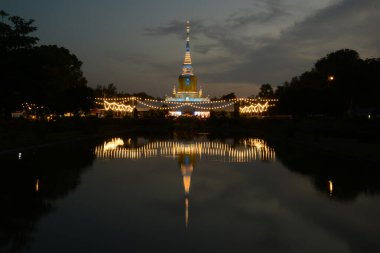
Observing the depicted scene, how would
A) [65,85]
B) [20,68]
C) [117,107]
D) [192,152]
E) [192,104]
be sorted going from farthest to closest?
[192,104] → [117,107] → [65,85] → [20,68] → [192,152]

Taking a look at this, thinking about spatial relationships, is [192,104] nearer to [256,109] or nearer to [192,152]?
[256,109]

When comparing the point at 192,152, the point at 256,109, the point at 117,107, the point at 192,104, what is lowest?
the point at 192,152

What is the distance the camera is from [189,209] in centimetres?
1077

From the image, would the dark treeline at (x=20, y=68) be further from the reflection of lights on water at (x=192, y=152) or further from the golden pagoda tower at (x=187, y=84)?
the golden pagoda tower at (x=187, y=84)

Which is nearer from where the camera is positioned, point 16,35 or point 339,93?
point 16,35

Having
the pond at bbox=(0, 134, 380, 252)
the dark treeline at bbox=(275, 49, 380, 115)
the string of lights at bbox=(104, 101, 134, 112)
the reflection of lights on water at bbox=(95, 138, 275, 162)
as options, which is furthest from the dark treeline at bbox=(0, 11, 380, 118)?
the pond at bbox=(0, 134, 380, 252)

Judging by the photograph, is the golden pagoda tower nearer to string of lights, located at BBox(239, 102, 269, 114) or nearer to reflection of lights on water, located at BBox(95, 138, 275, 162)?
Result: string of lights, located at BBox(239, 102, 269, 114)

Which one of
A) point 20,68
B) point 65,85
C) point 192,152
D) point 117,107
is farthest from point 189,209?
point 117,107

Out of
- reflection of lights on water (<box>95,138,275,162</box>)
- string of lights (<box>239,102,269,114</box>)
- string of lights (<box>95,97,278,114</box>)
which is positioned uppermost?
string of lights (<box>95,97,278,114</box>)

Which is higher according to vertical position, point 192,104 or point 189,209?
point 192,104

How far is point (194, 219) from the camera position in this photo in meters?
9.76

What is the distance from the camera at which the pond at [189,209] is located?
26.4ft

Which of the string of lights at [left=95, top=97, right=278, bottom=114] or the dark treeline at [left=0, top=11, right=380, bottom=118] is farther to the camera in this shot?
the string of lights at [left=95, top=97, right=278, bottom=114]

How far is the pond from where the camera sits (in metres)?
8.04
